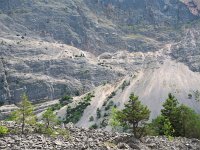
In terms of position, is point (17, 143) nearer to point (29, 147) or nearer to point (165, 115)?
point (29, 147)

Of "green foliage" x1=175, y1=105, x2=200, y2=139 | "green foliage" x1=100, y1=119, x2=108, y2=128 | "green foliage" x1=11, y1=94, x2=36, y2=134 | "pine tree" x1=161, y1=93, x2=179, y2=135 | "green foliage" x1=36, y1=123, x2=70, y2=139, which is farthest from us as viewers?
"green foliage" x1=100, y1=119, x2=108, y2=128

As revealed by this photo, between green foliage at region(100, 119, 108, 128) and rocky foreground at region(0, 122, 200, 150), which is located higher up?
Answer: rocky foreground at region(0, 122, 200, 150)

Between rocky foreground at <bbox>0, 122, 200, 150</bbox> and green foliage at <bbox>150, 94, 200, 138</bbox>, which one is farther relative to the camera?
green foliage at <bbox>150, 94, 200, 138</bbox>

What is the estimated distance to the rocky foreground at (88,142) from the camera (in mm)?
40425

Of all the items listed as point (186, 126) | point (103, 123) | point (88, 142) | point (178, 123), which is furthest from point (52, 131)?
point (103, 123)

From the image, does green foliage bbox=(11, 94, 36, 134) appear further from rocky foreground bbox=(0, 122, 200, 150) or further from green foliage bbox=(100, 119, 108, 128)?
green foliage bbox=(100, 119, 108, 128)

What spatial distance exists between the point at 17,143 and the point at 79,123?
157525 mm

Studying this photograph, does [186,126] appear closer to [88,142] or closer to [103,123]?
[88,142]

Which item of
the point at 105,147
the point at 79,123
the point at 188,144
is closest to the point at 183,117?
the point at 188,144

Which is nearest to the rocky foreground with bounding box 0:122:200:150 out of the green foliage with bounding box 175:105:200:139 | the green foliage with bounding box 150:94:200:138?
the green foliage with bounding box 150:94:200:138

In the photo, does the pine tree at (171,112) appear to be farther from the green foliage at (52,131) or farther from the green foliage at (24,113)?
the green foliage at (24,113)

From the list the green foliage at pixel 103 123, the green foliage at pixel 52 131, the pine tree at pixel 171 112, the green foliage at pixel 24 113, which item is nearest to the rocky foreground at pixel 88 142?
the green foliage at pixel 52 131

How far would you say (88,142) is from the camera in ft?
149

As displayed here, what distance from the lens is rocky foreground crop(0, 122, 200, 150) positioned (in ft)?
133
